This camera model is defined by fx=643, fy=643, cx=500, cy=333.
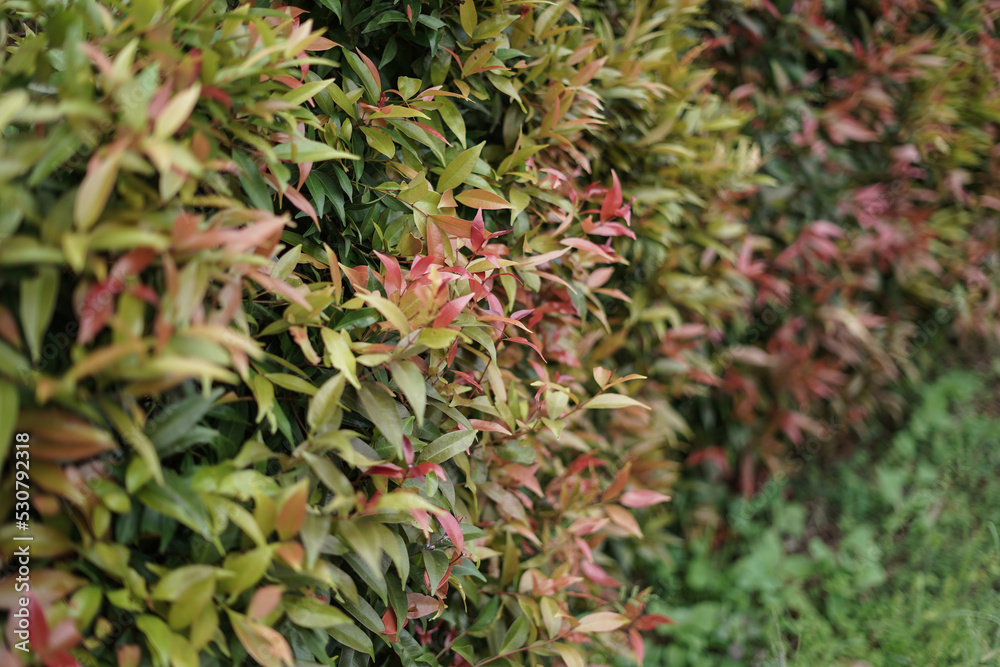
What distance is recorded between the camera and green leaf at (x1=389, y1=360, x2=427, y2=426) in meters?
1.03

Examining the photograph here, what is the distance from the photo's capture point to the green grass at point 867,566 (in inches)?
91.7

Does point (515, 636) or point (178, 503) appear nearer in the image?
point (178, 503)

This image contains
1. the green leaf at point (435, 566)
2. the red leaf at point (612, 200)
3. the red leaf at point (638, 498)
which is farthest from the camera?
the red leaf at point (638, 498)

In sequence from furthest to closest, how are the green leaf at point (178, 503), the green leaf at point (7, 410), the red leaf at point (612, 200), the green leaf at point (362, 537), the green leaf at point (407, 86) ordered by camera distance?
the red leaf at point (612, 200)
the green leaf at point (407, 86)
the green leaf at point (362, 537)
the green leaf at point (178, 503)
the green leaf at point (7, 410)

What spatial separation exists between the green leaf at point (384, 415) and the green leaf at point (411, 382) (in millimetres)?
46

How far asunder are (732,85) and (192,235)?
2.53 m

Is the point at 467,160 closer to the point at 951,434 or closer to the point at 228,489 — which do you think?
the point at 228,489

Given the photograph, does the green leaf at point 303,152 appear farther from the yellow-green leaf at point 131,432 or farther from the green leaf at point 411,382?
the yellow-green leaf at point 131,432

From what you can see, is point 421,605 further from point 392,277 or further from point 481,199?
point 481,199

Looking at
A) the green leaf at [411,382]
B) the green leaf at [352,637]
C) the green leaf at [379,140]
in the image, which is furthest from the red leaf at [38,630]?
the green leaf at [379,140]

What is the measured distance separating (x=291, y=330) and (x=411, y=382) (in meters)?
0.22

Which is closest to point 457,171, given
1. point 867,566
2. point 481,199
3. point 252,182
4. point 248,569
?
point 481,199

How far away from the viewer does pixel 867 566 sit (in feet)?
8.79

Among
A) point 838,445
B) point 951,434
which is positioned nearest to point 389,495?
point 838,445
